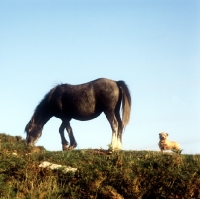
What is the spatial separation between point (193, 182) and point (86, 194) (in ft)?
8.67

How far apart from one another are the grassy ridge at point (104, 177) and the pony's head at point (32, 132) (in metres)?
7.28

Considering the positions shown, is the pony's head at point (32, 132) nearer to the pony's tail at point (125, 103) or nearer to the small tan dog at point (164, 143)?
the pony's tail at point (125, 103)

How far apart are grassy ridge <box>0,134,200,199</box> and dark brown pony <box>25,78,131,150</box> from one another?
5.11 metres

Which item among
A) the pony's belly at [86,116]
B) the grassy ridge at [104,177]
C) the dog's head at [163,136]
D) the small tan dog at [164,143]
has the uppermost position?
the pony's belly at [86,116]

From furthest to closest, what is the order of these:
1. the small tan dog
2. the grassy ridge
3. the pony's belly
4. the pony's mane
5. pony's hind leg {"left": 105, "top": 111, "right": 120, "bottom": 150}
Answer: the pony's mane < the pony's belly < the small tan dog < pony's hind leg {"left": 105, "top": 111, "right": 120, "bottom": 150} < the grassy ridge

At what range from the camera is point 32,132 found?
770 inches

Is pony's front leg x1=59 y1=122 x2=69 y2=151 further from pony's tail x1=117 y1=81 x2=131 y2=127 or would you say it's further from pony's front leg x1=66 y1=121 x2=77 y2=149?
pony's tail x1=117 y1=81 x2=131 y2=127

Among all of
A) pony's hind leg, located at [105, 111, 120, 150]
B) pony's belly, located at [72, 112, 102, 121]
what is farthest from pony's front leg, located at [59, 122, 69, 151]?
pony's hind leg, located at [105, 111, 120, 150]

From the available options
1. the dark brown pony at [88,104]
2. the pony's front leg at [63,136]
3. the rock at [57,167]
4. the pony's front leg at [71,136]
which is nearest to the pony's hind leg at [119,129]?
the dark brown pony at [88,104]

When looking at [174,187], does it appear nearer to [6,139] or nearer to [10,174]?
[10,174]

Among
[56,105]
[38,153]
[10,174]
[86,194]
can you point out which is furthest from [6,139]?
[86,194]

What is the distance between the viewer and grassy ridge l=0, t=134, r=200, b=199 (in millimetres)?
10117

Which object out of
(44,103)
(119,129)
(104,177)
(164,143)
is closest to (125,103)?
(119,129)

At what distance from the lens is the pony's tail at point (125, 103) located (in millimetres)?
17656
